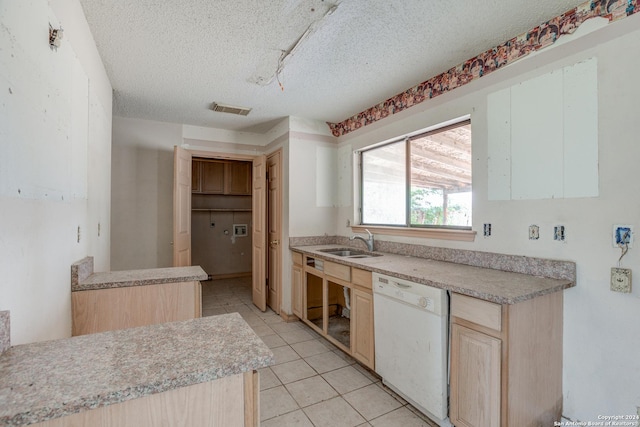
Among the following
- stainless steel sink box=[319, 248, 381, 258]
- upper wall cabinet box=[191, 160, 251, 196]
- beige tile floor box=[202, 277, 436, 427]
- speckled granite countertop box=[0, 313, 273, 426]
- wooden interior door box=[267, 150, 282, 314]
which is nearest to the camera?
speckled granite countertop box=[0, 313, 273, 426]

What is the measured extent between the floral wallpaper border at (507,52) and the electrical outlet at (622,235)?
42.5 inches

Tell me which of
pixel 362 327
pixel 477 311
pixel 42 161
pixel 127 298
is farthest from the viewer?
pixel 362 327

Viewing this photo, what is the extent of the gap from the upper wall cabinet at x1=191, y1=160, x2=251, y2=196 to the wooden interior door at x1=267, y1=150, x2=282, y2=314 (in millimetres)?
2002

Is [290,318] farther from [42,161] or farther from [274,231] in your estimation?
[42,161]

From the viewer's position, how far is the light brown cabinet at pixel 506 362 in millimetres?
1479

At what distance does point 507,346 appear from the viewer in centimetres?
146

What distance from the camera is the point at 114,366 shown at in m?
0.84

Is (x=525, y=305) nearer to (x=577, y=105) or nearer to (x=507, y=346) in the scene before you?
(x=507, y=346)

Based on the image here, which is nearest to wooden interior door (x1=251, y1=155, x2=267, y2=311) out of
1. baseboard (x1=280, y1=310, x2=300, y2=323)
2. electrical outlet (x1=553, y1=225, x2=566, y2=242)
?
baseboard (x1=280, y1=310, x2=300, y2=323)

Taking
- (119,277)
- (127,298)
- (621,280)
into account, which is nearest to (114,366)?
(127,298)

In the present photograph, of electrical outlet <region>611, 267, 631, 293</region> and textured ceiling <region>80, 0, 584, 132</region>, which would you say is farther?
textured ceiling <region>80, 0, 584, 132</region>

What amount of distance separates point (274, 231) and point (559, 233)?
9.79 ft

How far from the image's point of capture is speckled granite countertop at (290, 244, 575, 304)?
1522 millimetres

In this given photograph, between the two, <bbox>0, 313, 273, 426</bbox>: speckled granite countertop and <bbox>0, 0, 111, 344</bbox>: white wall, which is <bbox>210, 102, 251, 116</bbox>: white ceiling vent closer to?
<bbox>0, 0, 111, 344</bbox>: white wall
